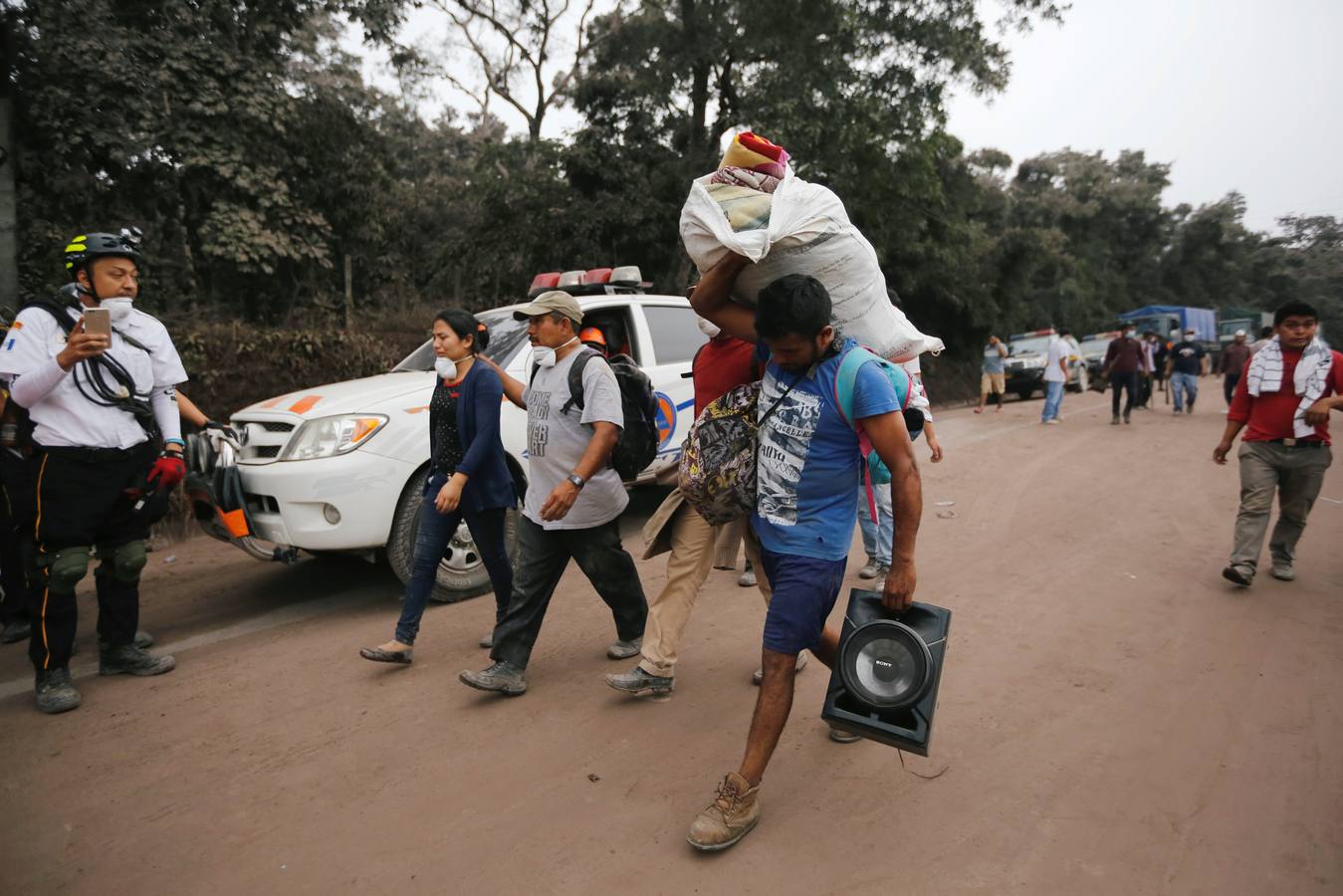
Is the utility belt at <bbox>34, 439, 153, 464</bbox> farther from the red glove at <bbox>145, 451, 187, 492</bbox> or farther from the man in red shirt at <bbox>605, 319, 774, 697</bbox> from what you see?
the man in red shirt at <bbox>605, 319, 774, 697</bbox>

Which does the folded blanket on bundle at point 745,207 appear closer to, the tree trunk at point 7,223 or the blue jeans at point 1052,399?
the tree trunk at point 7,223

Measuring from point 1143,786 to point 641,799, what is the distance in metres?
1.79

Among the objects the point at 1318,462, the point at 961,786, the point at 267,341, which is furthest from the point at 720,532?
the point at 267,341

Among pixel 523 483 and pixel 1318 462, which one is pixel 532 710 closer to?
pixel 523 483

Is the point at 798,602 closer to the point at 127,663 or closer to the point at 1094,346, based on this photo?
the point at 127,663

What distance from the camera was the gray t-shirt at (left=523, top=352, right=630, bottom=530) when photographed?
359cm

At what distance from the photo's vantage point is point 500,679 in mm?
3641

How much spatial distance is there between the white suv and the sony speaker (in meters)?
2.48

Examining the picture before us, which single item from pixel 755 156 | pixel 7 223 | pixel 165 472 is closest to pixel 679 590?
pixel 755 156

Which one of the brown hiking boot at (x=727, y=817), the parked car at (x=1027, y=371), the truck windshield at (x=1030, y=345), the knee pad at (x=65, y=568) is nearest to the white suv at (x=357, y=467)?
the knee pad at (x=65, y=568)

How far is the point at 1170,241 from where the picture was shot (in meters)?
45.9

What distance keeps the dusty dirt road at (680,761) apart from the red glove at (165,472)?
0.95 meters

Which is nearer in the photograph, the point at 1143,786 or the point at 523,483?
the point at 1143,786

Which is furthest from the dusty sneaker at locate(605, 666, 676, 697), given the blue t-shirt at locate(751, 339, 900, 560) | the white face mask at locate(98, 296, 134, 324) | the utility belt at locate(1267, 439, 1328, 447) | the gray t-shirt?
the utility belt at locate(1267, 439, 1328, 447)
